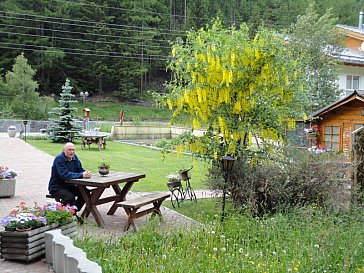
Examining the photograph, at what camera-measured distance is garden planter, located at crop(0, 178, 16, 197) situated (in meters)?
9.69

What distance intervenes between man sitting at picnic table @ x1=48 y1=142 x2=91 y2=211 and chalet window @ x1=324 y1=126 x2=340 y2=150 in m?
13.8

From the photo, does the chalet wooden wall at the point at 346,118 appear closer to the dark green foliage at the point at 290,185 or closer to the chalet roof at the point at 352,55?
Result: the chalet roof at the point at 352,55

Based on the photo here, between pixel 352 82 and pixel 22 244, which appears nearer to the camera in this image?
pixel 22 244

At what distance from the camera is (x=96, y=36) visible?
58469 mm

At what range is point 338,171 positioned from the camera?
8148 millimetres

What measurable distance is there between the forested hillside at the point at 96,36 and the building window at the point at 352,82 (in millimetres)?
26779

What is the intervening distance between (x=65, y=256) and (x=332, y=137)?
16.4 m

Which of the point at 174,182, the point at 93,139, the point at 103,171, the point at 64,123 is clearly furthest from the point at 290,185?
the point at 64,123

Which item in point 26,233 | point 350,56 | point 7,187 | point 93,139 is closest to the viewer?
point 26,233

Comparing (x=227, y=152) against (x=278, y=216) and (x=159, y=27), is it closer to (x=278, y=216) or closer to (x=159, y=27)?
(x=278, y=216)

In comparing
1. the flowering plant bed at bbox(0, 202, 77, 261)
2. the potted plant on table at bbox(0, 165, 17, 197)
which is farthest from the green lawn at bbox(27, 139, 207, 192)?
the flowering plant bed at bbox(0, 202, 77, 261)

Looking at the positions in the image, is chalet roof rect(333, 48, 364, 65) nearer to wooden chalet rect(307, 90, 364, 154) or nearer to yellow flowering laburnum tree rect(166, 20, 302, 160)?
wooden chalet rect(307, 90, 364, 154)

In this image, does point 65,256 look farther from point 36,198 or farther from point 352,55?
point 352,55

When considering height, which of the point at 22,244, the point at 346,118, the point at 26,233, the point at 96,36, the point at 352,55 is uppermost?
the point at 96,36
